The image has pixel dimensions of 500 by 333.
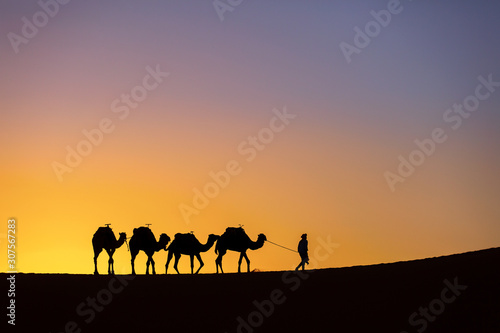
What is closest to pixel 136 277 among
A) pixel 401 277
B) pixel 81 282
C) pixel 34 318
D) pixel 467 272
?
pixel 81 282

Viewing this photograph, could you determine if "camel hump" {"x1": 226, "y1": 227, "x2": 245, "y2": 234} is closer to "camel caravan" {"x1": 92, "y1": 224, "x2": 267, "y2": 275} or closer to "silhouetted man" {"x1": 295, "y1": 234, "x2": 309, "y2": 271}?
"camel caravan" {"x1": 92, "y1": 224, "x2": 267, "y2": 275}

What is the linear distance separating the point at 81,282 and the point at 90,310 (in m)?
4.64

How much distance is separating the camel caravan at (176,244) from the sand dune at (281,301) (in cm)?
446

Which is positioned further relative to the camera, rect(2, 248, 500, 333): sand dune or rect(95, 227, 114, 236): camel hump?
rect(95, 227, 114, 236): camel hump

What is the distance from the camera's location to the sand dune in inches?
814

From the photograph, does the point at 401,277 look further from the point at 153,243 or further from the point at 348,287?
the point at 153,243

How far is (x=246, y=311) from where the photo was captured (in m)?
22.0
